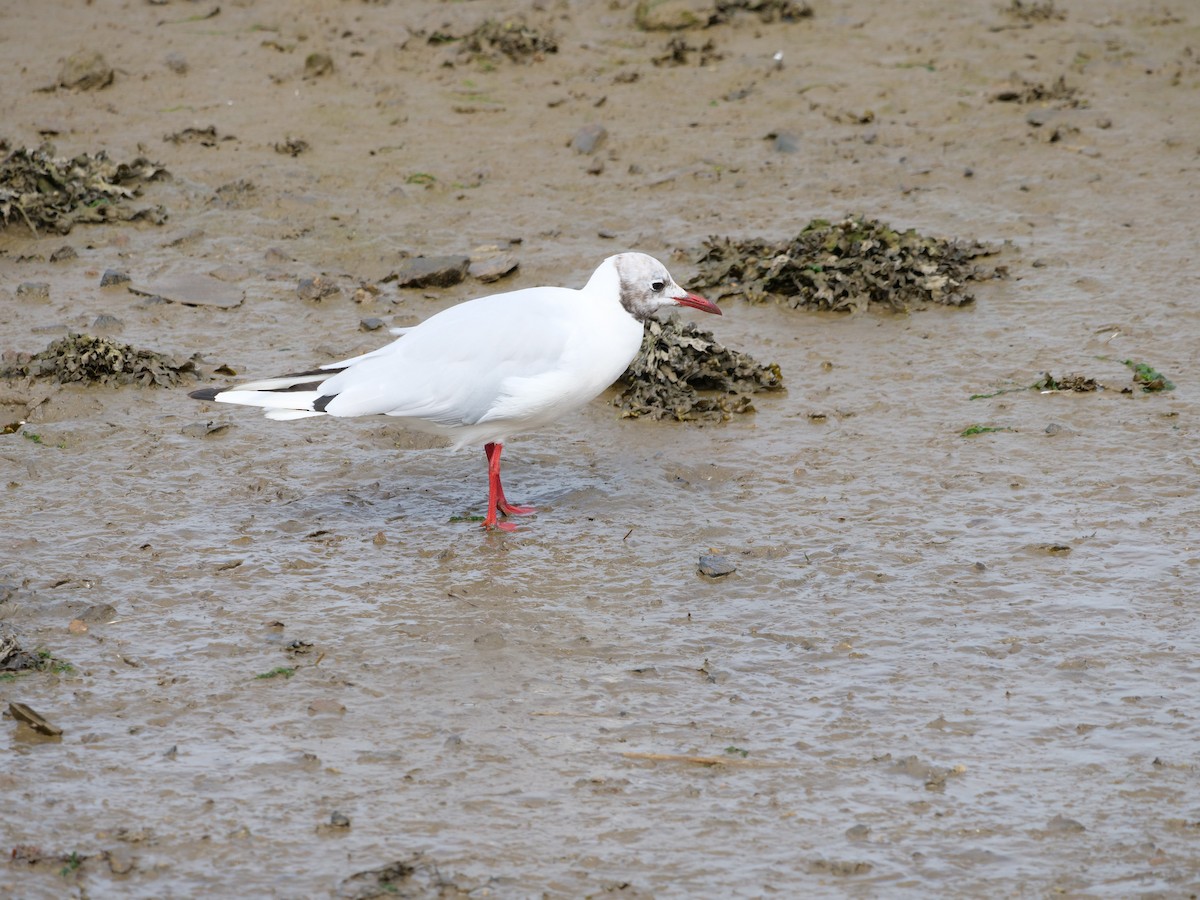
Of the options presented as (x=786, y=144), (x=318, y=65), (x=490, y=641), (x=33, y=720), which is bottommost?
(x=490, y=641)

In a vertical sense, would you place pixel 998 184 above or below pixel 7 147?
below

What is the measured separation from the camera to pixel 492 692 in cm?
494

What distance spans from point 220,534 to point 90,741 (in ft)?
5.30

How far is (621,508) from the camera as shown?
6.46 meters

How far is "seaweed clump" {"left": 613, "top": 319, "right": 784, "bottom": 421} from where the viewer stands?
737cm

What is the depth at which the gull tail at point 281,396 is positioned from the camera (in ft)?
20.4

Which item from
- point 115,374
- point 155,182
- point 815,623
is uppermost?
point 155,182

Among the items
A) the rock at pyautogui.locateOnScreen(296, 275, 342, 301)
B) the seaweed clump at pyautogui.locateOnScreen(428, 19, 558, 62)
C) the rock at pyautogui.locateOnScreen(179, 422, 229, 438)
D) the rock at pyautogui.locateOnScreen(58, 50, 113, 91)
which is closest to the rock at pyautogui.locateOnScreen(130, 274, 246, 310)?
the rock at pyautogui.locateOnScreen(296, 275, 342, 301)

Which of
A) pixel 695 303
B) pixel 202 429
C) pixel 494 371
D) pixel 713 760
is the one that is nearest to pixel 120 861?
pixel 713 760

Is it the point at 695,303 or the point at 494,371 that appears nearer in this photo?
the point at 494,371

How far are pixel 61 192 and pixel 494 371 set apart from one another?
4704mm

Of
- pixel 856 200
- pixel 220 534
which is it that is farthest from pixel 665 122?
pixel 220 534

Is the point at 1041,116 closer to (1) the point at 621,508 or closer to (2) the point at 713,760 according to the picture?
(1) the point at 621,508

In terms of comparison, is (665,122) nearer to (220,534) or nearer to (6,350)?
(6,350)
